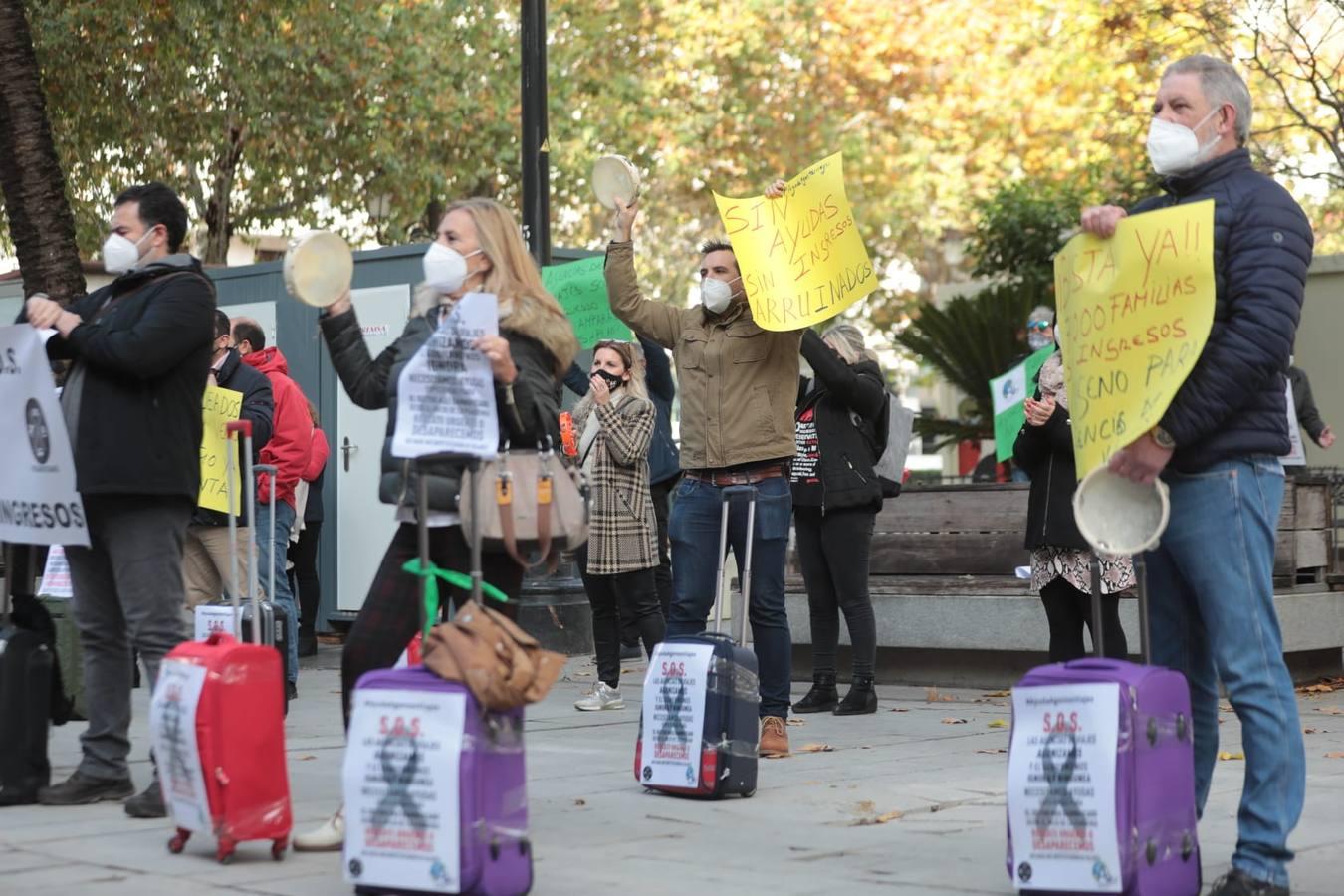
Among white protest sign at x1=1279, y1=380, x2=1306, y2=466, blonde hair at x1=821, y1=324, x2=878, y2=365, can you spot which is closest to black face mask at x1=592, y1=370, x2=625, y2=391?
blonde hair at x1=821, y1=324, x2=878, y2=365

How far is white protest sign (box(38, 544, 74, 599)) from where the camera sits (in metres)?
8.73

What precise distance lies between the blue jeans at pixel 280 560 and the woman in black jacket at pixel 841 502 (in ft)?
8.45

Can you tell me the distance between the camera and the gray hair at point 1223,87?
488 centimetres

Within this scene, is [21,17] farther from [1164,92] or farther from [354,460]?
[1164,92]

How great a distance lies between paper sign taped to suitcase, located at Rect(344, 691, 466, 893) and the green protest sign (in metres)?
4.50

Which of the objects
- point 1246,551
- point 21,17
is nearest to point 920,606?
point 1246,551

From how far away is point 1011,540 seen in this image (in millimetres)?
10438

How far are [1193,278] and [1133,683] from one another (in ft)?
3.15

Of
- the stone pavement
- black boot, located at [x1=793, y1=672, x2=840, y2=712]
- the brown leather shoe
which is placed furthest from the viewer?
black boot, located at [x1=793, y1=672, x2=840, y2=712]

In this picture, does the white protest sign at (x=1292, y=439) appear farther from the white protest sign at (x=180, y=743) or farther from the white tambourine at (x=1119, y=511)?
the white protest sign at (x=180, y=743)

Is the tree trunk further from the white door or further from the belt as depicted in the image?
the belt

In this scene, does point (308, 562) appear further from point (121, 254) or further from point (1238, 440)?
point (1238, 440)

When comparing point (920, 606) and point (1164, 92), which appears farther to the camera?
point (920, 606)

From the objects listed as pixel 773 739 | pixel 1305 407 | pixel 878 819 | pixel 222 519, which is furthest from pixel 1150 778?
pixel 1305 407
